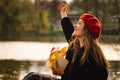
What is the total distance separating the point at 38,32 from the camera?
83.2 meters

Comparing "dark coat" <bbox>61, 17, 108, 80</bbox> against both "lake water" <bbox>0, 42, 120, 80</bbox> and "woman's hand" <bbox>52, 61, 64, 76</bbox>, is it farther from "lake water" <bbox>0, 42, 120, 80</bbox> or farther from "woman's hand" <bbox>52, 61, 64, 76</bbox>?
"lake water" <bbox>0, 42, 120, 80</bbox>

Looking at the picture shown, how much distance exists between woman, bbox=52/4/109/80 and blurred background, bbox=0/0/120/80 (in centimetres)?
667

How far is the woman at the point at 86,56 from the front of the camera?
16.9 ft

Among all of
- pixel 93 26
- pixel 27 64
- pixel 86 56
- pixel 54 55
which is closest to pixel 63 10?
pixel 54 55

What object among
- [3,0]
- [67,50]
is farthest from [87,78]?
[3,0]

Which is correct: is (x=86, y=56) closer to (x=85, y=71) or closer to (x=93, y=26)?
(x=85, y=71)

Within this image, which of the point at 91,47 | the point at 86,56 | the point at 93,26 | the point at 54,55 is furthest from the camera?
the point at 54,55

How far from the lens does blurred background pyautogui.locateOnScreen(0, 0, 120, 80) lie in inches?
669

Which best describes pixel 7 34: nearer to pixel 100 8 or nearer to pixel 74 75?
pixel 100 8

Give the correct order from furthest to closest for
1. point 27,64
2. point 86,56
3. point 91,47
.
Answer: point 27,64
point 91,47
point 86,56

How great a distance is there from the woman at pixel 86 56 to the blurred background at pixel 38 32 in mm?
6668

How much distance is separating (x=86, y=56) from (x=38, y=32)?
7815 centimetres

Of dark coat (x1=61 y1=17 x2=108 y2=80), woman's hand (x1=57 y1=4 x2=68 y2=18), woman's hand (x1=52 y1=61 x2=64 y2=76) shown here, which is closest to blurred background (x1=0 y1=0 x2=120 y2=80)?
woman's hand (x1=57 y1=4 x2=68 y2=18)

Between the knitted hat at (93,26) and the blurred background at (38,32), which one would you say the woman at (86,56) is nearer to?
the knitted hat at (93,26)
